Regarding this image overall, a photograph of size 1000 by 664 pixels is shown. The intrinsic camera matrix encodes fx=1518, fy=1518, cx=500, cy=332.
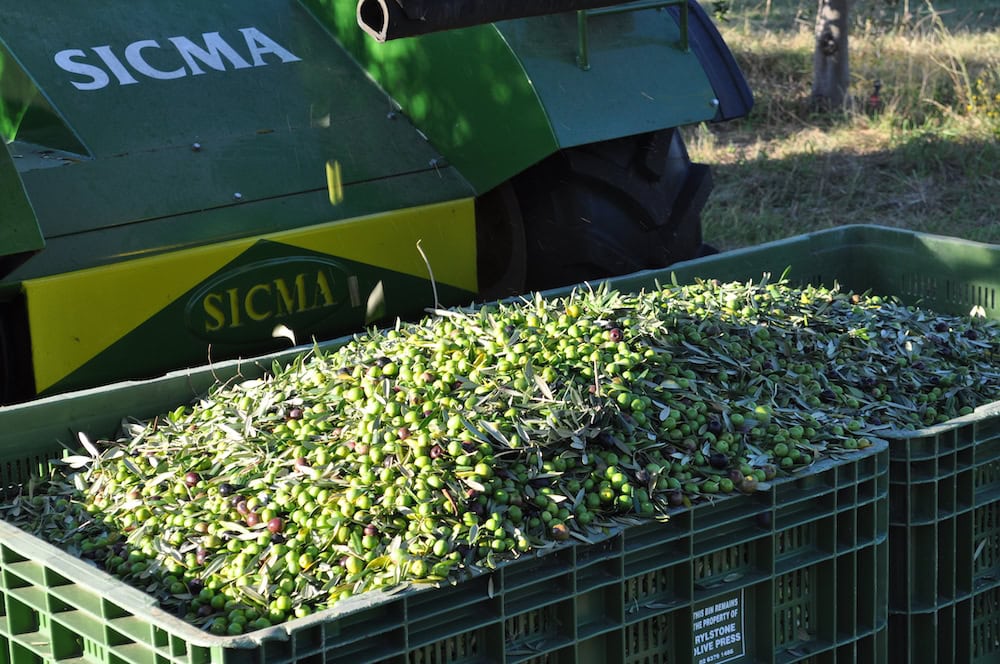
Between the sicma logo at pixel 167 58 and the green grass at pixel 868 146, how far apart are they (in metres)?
3.08

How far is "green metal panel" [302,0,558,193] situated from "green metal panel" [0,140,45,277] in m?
1.22

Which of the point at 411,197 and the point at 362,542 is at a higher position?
the point at 411,197

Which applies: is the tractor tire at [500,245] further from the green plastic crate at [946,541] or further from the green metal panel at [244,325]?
the green plastic crate at [946,541]

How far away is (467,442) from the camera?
7.88 ft

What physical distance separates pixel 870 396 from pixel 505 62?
1.41 meters

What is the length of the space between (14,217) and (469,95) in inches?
51.4

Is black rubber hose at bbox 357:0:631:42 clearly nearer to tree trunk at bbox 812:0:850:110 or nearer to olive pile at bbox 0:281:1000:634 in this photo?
olive pile at bbox 0:281:1000:634

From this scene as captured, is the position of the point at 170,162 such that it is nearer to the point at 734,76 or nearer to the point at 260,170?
the point at 260,170

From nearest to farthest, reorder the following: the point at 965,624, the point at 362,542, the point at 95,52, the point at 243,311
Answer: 1. the point at 362,542
2. the point at 965,624
3. the point at 243,311
4. the point at 95,52

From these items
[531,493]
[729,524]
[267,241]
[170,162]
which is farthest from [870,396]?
[170,162]

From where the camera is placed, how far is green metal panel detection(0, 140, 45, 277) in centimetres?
312

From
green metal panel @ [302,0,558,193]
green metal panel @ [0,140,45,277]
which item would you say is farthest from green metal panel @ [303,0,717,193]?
green metal panel @ [0,140,45,277]

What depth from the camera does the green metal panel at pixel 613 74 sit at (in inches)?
153

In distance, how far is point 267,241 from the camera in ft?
11.7
